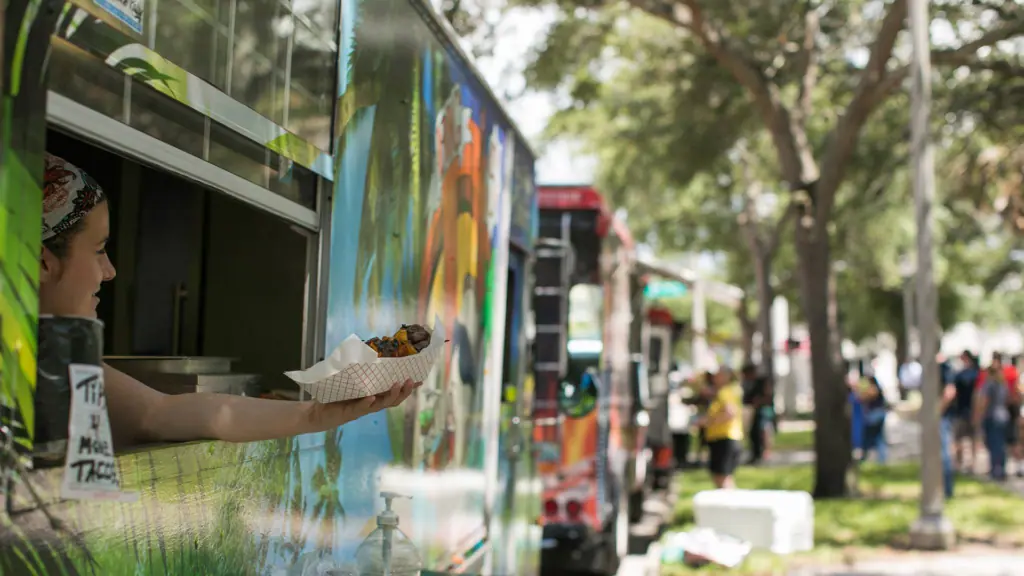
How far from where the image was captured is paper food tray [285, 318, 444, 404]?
2.69 m

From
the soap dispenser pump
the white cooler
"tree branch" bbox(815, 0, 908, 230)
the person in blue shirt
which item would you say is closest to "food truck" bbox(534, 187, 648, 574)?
the white cooler

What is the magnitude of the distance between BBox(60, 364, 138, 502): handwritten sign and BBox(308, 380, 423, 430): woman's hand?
0.66 meters

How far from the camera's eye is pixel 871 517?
14.0 metres

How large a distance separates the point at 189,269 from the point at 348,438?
1065 millimetres

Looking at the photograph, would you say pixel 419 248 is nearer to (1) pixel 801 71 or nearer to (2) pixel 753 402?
(1) pixel 801 71

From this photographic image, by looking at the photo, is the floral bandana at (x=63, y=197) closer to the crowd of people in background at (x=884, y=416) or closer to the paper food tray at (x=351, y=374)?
the paper food tray at (x=351, y=374)

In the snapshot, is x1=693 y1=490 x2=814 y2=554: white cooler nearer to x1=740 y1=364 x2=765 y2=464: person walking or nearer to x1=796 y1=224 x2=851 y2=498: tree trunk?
x1=796 y1=224 x2=851 y2=498: tree trunk

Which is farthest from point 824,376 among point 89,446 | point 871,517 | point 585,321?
point 89,446

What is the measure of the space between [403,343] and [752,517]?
29.8ft

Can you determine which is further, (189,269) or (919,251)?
(919,251)

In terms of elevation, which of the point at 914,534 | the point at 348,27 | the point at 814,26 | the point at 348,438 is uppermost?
the point at 814,26

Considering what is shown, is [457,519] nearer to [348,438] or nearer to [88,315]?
[348,438]

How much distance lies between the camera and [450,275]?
489cm

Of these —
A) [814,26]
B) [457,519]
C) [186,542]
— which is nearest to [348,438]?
[186,542]
